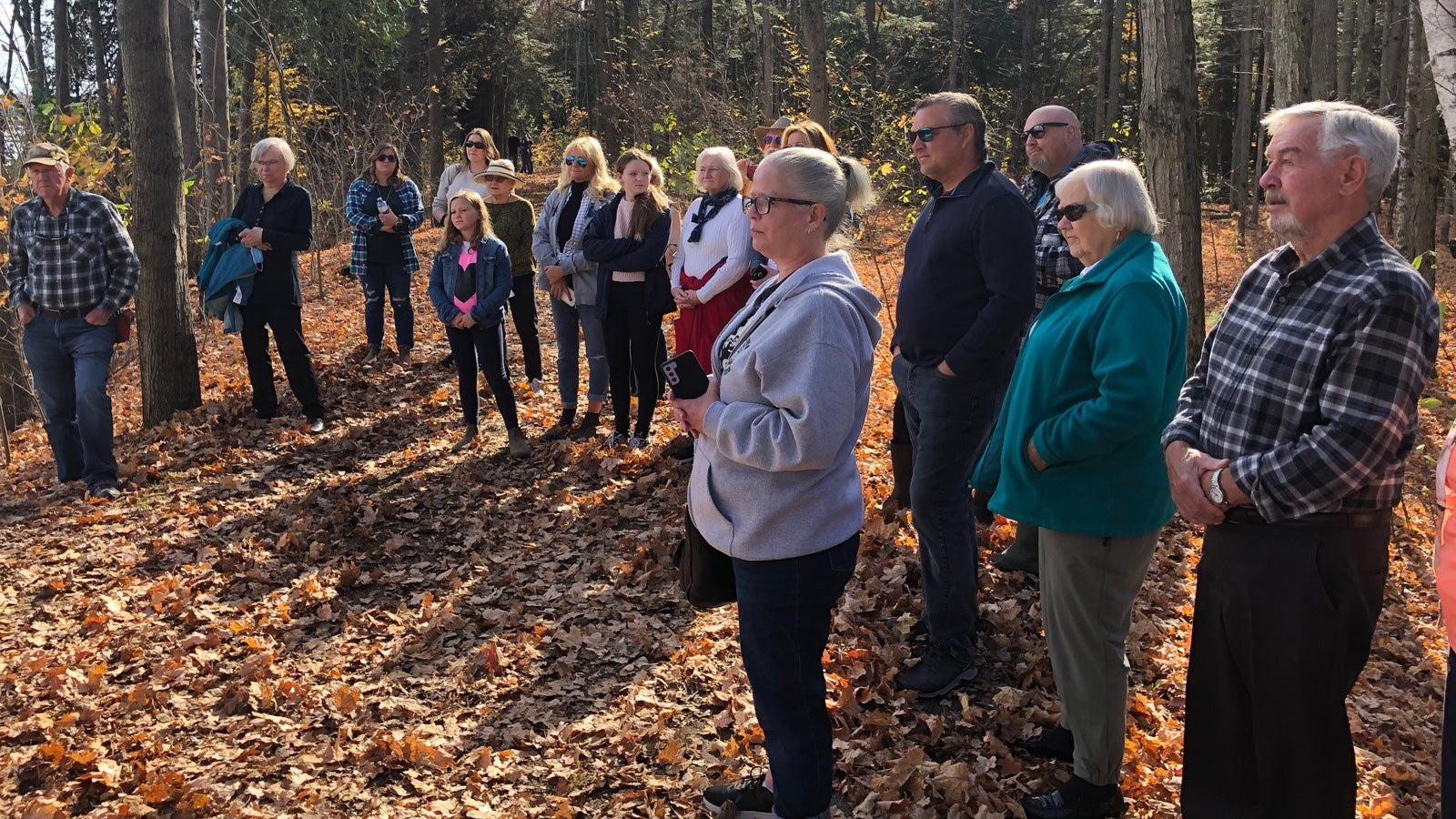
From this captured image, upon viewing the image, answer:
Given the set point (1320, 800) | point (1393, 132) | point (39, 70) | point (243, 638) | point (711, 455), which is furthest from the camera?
point (39, 70)

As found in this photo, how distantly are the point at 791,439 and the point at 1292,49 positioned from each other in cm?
715

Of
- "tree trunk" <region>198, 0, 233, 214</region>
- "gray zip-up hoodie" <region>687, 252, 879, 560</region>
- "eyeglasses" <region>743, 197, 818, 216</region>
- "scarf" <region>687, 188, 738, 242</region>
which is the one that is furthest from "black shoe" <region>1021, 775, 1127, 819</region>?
"tree trunk" <region>198, 0, 233, 214</region>

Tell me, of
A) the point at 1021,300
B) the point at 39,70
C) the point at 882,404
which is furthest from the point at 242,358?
the point at 39,70

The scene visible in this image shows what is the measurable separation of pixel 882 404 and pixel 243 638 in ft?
19.3

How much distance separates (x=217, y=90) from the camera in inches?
541

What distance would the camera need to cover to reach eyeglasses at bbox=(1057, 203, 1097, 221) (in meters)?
3.29

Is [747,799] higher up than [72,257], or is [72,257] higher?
[72,257]

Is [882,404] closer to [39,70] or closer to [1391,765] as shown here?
[1391,765]

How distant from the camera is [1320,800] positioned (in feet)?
9.02

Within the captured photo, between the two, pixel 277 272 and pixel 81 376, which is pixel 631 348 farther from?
pixel 81 376

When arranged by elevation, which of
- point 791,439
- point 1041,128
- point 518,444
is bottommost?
point 518,444

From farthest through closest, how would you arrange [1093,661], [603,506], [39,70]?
1. [39,70]
2. [603,506]
3. [1093,661]

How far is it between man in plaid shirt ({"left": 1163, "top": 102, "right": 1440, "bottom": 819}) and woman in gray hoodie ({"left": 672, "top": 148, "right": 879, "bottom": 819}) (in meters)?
1.02

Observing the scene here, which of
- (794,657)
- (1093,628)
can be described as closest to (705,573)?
(794,657)
